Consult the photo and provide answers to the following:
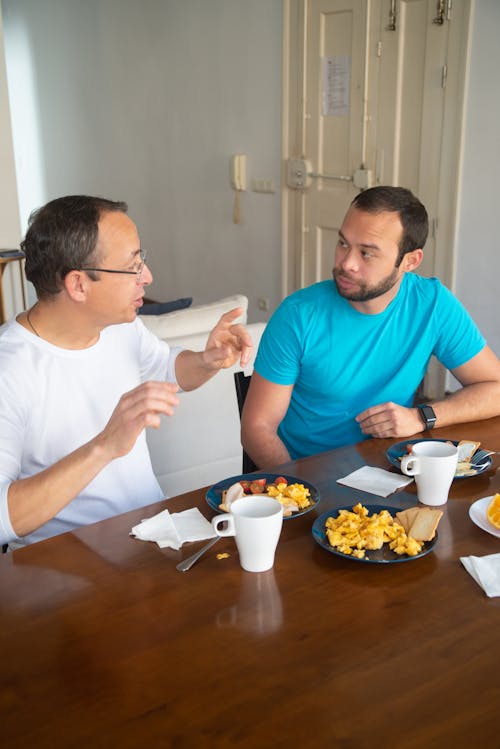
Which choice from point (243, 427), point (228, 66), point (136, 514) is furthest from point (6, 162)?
point (136, 514)

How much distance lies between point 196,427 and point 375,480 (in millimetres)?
1270

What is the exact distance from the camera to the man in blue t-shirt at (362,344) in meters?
1.92

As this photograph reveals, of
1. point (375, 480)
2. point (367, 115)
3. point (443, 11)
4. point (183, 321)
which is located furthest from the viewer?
point (367, 115)

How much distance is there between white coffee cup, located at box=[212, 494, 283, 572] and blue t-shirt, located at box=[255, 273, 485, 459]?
0.75m

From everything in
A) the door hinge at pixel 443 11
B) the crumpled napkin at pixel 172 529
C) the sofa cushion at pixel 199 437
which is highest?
the door hinge at pixel 443 11

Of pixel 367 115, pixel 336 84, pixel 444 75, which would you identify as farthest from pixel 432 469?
pixel 336 84

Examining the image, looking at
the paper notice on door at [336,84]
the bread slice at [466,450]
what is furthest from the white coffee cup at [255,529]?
the paper notice on door at [336,84]

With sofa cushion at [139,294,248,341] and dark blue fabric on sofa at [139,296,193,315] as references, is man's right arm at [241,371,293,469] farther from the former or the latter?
dark blue fabric on sofa at [139,296,193,315]

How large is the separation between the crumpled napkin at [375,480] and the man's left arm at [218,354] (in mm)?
315

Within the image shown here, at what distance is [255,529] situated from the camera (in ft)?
3.73

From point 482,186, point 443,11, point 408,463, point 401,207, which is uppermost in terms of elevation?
point 443,11

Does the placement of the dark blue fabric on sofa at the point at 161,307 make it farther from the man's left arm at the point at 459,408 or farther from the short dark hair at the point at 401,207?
the man's left arm at the point at 459,408

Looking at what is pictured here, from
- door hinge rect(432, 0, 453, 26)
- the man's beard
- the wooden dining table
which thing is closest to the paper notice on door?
door hinge rect(432, 0, 453, 26)

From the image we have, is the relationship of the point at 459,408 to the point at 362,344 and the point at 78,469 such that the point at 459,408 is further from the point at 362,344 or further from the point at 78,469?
the point at 78,469
